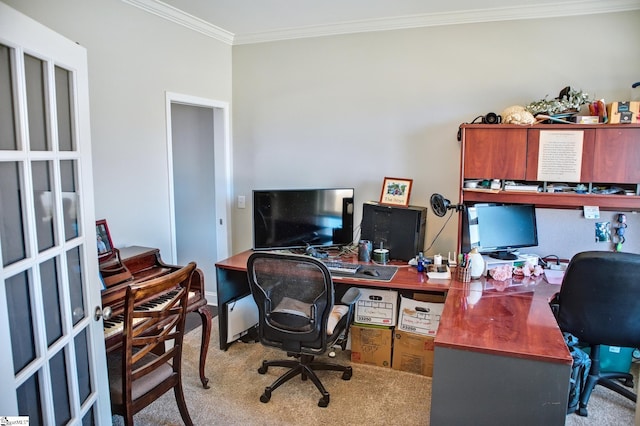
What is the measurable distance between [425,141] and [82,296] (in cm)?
257

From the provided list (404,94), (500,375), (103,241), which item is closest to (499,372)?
(500,375)

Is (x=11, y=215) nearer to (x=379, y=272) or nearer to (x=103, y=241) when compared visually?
(x=103, y=241)

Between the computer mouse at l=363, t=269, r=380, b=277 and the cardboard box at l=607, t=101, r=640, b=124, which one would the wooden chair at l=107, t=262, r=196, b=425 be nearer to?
the computer mouse at l=363, t=269, r=380, b=277

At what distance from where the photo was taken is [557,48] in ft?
9.79

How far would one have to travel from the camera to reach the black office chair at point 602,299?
2.20 meters

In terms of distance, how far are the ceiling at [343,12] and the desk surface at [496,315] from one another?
1836 mm

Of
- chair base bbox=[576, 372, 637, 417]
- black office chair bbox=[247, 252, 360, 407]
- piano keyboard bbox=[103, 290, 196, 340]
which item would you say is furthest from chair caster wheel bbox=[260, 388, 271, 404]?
chair base bbox=[576, 372, 637, 417]

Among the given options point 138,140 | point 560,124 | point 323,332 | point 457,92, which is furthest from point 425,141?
point 138,140

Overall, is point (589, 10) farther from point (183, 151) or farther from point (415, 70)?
point (183, 151)

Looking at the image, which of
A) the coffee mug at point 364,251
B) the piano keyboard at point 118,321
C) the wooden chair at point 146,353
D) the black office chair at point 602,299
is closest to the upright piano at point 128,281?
the piano keyboard at point 118,321

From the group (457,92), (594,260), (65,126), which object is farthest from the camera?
(457,92)

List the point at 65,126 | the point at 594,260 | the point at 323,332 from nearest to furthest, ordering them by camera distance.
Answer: the point at 65,126, the point at 594,260, the point at 323,332

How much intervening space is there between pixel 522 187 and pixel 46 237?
2.67 m

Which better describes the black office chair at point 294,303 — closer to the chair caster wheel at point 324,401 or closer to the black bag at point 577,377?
the chair caster wheel at point 324,401
